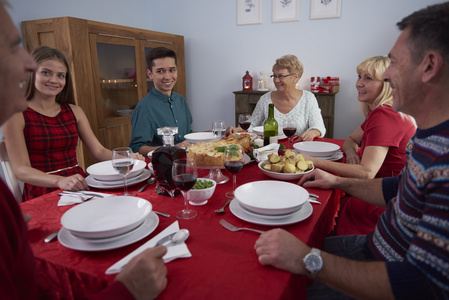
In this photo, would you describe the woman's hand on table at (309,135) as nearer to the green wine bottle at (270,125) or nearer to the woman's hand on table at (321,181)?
the green wine bottle at (270,125)

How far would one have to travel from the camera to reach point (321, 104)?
146 inches

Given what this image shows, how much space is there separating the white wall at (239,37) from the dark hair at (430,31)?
2.99 metres

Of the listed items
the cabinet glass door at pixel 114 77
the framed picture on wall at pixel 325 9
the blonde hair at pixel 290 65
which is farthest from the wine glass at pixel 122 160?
the framed picture on wall at pixel 325 9

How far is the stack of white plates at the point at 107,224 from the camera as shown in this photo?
32.4 inches

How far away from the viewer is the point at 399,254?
920 millimetres

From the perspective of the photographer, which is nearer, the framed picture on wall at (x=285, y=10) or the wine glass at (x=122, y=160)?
the wine glass at (x=122, y=160)

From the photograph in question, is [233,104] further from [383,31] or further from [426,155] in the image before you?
[426,155]

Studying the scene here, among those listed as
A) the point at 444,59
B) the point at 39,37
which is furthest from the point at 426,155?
the point at 39,37

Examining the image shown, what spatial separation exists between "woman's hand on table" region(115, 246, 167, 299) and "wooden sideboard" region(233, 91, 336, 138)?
334 centimetres

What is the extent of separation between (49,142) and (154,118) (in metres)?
0.78

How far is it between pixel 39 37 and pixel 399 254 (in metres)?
3.44

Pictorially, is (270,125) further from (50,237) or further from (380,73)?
(50,237)

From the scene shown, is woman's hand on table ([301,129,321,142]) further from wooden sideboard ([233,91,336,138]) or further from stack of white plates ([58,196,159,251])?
stack of white plates ([58,196,159,251])

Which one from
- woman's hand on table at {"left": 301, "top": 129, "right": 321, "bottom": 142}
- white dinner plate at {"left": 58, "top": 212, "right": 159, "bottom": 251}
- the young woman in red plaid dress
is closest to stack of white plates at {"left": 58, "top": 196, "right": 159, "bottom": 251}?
white dinner plate at {"left": 58, "top": 212, "right": 159, "bottom": 251}
